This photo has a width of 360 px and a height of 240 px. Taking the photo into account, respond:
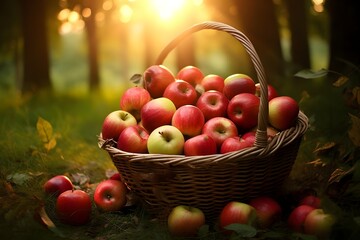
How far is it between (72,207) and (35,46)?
717cm

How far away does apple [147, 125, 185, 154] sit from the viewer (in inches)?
94.5

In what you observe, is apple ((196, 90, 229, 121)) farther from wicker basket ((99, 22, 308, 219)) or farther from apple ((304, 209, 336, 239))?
apple ((304, 209, 336, 239))

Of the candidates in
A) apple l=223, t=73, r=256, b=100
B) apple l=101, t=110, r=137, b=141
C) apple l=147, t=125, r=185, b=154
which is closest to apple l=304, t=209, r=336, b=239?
apple l=147, t=125, r=185, b=154

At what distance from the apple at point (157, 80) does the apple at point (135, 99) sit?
78 mm

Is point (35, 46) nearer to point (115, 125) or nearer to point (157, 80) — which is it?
point (157, 80)

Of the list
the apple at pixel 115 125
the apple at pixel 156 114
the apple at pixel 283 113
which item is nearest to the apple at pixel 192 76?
the apple at pixel 156 114

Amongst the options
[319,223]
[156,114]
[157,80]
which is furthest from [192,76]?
[319,223]

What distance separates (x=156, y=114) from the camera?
265cm

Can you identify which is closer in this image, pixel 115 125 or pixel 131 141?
pixel 131 141

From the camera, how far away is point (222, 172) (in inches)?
90.8

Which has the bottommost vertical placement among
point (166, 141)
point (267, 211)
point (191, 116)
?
point (267, 211)

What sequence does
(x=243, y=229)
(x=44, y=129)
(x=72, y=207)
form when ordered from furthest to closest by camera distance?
(x=44, y=129) < (x=72, y=207) < (x=243, y=229)

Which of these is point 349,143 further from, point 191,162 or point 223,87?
point 191,162

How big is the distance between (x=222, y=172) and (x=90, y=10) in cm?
683
